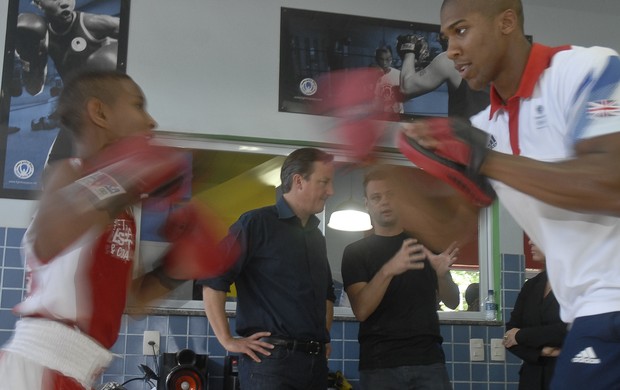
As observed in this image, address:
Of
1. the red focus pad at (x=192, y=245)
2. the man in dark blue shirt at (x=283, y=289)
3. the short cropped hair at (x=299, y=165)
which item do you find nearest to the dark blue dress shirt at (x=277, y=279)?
the man in dark blue shirt at (x=283, y=289)

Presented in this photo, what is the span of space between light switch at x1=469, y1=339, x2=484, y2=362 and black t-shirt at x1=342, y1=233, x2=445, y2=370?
1454 mm

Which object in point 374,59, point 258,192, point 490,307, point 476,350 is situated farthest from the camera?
point 258,192

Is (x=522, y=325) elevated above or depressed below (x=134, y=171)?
below

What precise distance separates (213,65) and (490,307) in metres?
2.61

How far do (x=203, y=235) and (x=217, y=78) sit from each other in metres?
3.10

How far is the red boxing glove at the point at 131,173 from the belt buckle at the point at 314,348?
1730mm

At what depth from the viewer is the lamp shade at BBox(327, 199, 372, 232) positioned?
18.3ft

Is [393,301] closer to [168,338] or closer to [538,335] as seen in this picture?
[538,335]

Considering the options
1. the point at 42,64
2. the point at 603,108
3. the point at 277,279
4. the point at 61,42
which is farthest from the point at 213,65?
the point at 603,108

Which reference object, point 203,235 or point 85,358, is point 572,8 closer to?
point 203,235

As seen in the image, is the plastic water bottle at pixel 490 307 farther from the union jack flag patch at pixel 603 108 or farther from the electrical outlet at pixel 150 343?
the union jack flag patch at pixel 603 108

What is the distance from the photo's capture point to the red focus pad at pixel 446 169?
5.57ft

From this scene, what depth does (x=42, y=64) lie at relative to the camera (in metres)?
5.04

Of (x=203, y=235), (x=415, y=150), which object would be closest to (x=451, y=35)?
(x=415, y=150)
